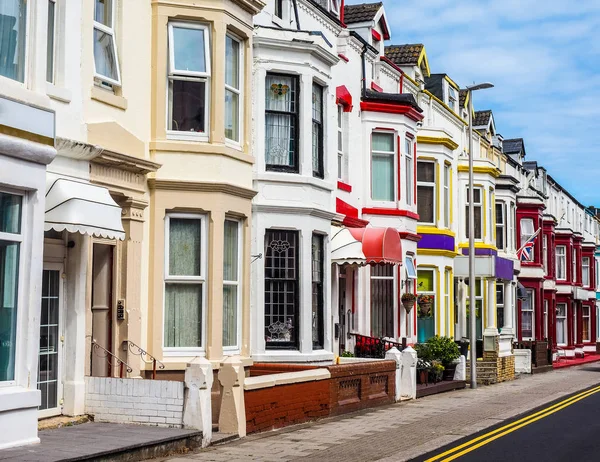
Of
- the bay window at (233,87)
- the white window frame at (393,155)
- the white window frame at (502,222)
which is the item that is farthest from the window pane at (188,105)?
the white window frame at (502,222)

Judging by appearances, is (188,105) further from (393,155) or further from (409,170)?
(409,170)

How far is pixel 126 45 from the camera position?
15.4m

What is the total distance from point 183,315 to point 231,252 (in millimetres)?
1591

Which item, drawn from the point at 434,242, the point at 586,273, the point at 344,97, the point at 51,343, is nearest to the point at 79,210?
the point at 51,343

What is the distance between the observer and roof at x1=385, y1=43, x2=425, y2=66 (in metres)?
34.4

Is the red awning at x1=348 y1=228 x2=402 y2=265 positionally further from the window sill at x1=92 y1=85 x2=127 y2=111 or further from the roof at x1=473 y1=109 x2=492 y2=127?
the roof at x1=473 y1=109 x2=492 y2=127

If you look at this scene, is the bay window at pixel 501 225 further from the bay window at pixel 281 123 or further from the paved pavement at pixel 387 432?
the bay window at pixel 281 123

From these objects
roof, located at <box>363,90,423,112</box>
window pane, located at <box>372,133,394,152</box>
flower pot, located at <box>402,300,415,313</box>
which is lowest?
flower pot, located at <box>402,300,415,313</box>

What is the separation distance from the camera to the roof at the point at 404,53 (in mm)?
34438

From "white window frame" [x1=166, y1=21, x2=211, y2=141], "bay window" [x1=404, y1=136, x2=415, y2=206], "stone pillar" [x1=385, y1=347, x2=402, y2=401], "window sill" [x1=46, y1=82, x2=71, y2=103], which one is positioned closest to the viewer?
"window sill" [x1=46, y1=82, x2=71, y2=103]

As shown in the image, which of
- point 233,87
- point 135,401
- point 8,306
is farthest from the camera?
point 233,87

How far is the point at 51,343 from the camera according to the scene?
13797 millimetres

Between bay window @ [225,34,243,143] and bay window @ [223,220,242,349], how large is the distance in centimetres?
163

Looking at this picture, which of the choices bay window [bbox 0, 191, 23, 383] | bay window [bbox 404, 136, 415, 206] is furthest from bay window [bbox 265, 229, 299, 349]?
bay window [bbox 404, 136, 415, 206]
